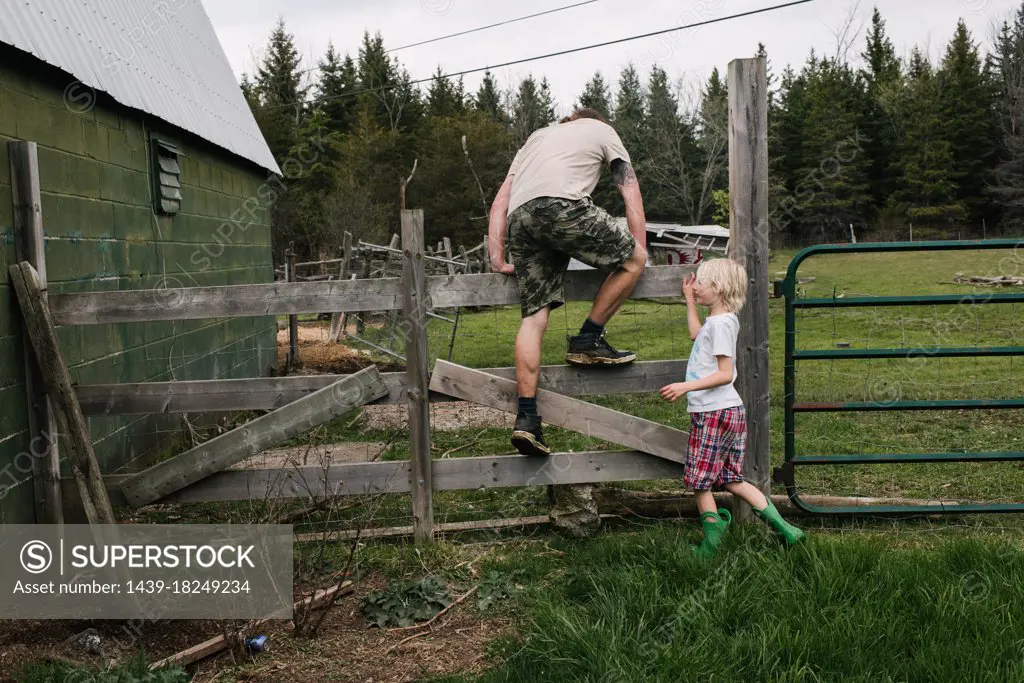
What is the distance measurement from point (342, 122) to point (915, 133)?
101 feet

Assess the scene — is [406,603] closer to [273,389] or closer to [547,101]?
[273,389]

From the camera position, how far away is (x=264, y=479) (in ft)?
14.8

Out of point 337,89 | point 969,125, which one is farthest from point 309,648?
point 337,89

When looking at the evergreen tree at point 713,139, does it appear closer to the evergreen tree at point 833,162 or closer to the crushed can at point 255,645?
the evergreen tree at point 833,162

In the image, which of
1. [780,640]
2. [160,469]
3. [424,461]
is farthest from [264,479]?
[780,640]

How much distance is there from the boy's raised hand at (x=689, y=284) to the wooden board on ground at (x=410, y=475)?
97 centimetres

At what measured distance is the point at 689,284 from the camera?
4.39m

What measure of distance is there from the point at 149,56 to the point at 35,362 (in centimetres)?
400

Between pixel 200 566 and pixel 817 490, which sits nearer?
pixel 200 566

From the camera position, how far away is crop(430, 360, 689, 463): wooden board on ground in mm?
4520

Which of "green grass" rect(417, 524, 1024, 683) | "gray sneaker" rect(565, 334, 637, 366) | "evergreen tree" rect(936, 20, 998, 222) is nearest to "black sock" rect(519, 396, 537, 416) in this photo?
"gray sneaker" rect(565, 334, 637, 366)

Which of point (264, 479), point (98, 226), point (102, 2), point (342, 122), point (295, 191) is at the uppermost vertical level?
point (342, 122)

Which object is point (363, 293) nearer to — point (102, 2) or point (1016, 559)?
point (1016, 559)

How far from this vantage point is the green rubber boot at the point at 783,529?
13.0 ft
